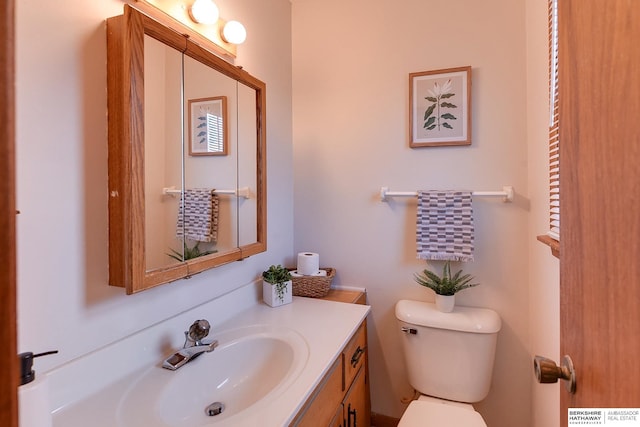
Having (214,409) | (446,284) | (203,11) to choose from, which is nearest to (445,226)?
(446,284)

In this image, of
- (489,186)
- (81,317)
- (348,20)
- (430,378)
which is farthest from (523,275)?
(81,317)

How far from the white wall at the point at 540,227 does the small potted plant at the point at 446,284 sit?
304 mm

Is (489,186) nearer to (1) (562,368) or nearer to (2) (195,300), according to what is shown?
(1) (562,368)

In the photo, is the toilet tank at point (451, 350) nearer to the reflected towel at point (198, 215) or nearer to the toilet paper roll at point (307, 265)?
the toilet paper roll at point (307, 265)

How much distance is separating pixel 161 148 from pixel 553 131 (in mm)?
1376

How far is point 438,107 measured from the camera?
1.61 m

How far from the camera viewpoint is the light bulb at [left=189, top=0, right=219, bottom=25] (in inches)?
44.2

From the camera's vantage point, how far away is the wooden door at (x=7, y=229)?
0.27m

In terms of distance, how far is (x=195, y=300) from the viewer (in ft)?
3.87

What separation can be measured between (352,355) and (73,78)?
132 centimetres

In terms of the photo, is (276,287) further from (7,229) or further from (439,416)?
(7,229)

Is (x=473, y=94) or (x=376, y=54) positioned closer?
(x=473, y=94)

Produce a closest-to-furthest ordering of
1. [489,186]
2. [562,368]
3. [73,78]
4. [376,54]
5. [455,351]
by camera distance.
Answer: [562,368], [73,78], [455,351], [489,186], [376,54]

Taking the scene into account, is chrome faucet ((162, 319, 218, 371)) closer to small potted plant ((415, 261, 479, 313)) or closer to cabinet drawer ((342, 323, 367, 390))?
cabinet drawer ((342, 323, 367, 390))
